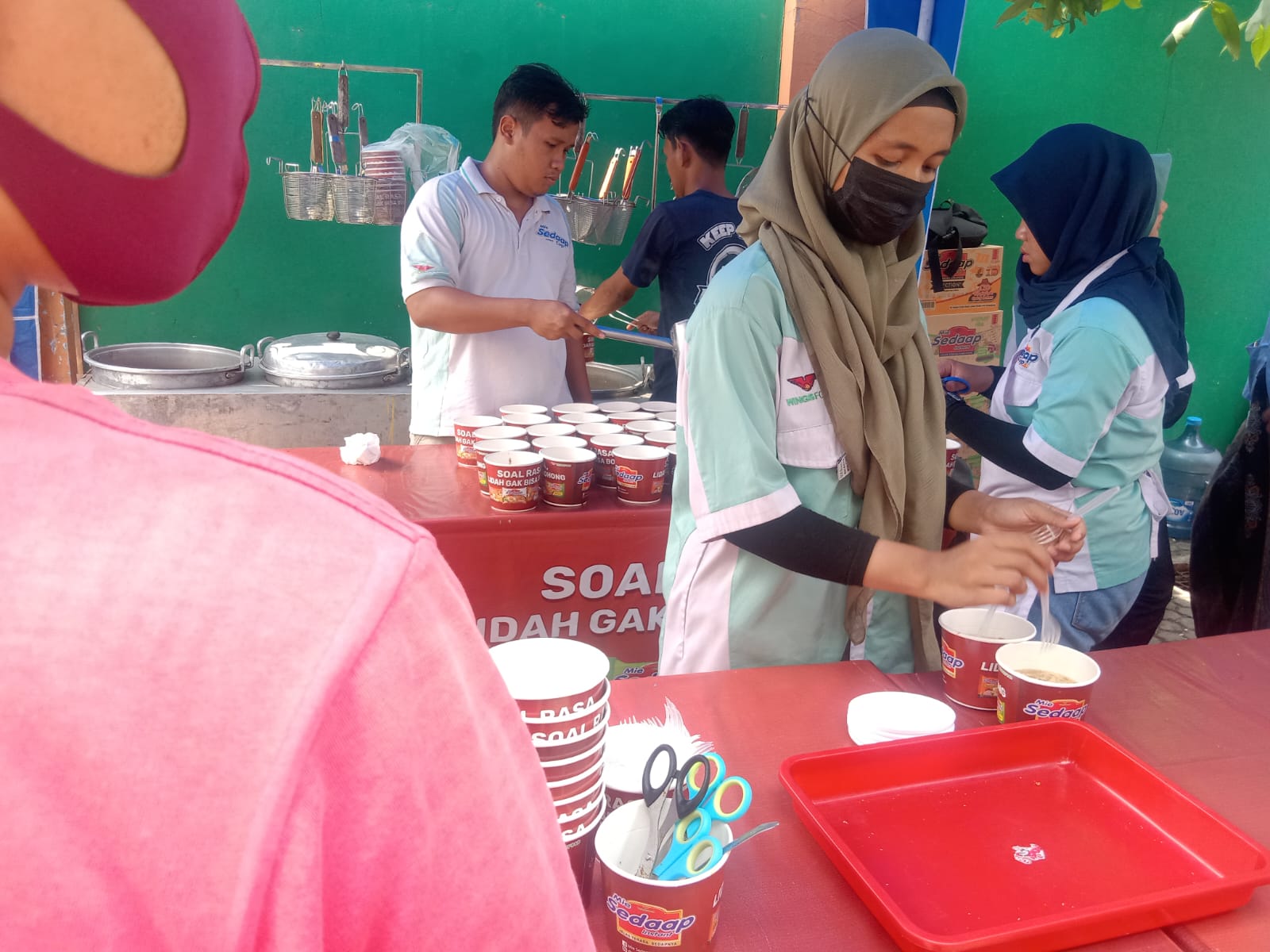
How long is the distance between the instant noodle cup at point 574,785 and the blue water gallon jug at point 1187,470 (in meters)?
5.27

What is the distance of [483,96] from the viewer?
4.27 m

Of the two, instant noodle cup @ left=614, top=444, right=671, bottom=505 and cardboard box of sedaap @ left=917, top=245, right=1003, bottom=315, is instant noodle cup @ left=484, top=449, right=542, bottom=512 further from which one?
cardboard box of sedaap @ left=917, top=245, right=1003, bottom=315

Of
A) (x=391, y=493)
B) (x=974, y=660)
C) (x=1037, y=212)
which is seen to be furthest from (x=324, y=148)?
(x=974, y=660)

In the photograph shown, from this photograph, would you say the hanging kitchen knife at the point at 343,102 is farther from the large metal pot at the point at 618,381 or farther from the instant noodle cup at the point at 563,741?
the instant noodle cup at the point at 563,741

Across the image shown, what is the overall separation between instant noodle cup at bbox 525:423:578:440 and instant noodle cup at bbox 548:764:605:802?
176 centimetres

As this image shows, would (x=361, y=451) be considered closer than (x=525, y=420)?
Yes

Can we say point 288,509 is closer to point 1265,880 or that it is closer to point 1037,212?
point 1265,880

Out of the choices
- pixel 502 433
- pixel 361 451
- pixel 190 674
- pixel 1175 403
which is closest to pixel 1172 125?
pixel 1175 403

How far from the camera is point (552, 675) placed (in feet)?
3.25

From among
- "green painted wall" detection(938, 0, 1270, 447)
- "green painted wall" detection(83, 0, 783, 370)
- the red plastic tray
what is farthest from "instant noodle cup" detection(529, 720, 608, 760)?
"green painted wall" detection(938, 0, 1270, 447)

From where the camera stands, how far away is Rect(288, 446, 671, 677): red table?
2336 mm

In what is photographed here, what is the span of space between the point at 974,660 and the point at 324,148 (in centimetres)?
340

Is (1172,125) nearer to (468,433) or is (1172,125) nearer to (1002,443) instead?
(1002,443)

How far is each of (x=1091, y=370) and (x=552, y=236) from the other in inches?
71.8
